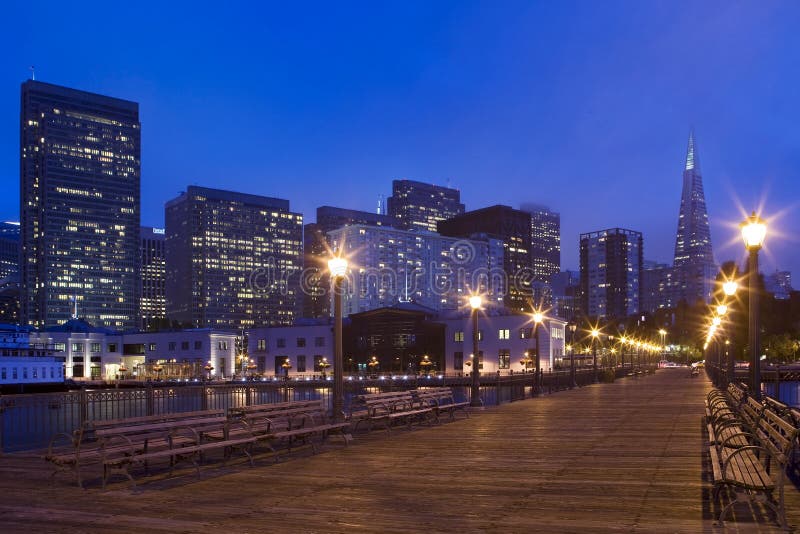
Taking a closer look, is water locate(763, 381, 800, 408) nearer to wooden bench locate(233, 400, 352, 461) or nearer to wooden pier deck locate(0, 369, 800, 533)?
wooden pier deck locate(0, 369, 800, 533)

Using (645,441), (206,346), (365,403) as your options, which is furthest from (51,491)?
(206,346)

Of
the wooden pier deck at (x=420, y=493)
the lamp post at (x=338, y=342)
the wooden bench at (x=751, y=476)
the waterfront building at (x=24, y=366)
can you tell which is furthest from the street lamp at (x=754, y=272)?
the waterfront building at (x=24, y=366)

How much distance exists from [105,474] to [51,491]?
29.1 inches

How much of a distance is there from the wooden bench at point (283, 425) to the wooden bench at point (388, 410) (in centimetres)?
96

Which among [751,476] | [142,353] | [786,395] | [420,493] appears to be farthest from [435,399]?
[142,353]

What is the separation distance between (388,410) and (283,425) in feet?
11.9

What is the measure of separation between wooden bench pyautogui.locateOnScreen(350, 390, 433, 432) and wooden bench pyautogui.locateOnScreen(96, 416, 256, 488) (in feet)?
14.5

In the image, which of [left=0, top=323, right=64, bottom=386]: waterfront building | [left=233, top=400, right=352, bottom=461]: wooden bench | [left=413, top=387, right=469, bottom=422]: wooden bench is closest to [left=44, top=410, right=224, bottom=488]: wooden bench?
[left=233, top=400, right=352, bottom=461]: wooden bench

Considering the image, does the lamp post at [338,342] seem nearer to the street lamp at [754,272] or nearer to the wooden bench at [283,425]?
the wooden bench at [283,425]

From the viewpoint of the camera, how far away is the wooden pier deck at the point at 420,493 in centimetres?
805

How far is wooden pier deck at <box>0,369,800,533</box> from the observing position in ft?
26.4

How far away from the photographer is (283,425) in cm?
1473

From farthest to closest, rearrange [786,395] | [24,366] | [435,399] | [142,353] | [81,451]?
[142,353] → [24,366] → [786,395] → [435,399] → [81,451]

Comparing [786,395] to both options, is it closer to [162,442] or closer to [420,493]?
[420,493]
